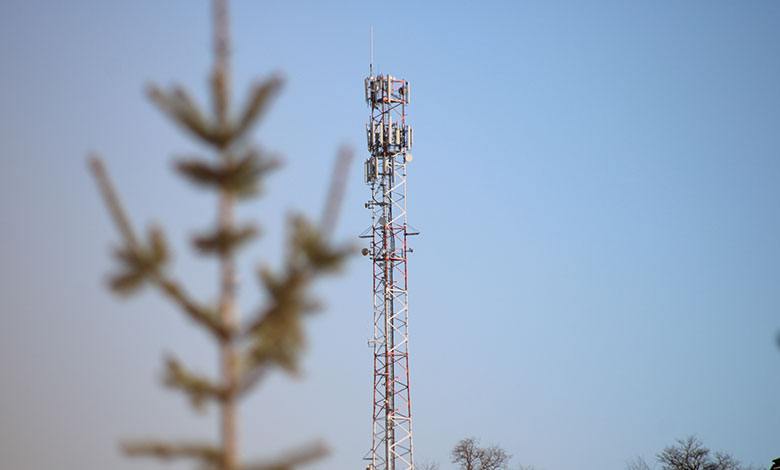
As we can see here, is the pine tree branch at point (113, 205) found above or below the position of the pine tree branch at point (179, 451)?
above

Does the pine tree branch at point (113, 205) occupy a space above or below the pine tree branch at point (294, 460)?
above

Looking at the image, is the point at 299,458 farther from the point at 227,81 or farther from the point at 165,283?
the point at 227,81

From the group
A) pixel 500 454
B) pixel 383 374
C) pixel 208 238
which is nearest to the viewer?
pixel 208 238

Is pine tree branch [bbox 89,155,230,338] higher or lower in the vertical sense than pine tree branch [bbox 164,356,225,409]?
higher

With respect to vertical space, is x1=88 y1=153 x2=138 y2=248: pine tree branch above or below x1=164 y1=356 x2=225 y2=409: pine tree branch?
above

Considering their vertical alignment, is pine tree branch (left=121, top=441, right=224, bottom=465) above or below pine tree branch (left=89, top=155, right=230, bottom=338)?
below

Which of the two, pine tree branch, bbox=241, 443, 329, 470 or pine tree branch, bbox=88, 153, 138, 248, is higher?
pine tree branch, bbox=88, 153, 138, 248

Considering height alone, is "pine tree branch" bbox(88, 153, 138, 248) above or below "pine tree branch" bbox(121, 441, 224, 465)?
above

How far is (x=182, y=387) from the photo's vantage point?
6051 mm

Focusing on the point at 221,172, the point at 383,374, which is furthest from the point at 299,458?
the point at 383,374

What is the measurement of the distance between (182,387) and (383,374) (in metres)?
35.4

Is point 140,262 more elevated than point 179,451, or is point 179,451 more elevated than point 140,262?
point 140,262

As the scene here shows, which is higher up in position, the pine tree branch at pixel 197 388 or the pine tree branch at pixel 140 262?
the pine tree branch at pixel 140 262

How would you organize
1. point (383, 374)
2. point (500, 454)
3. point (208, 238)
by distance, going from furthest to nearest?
point (500, 454) < point (383, 374) < point (208, 238)
